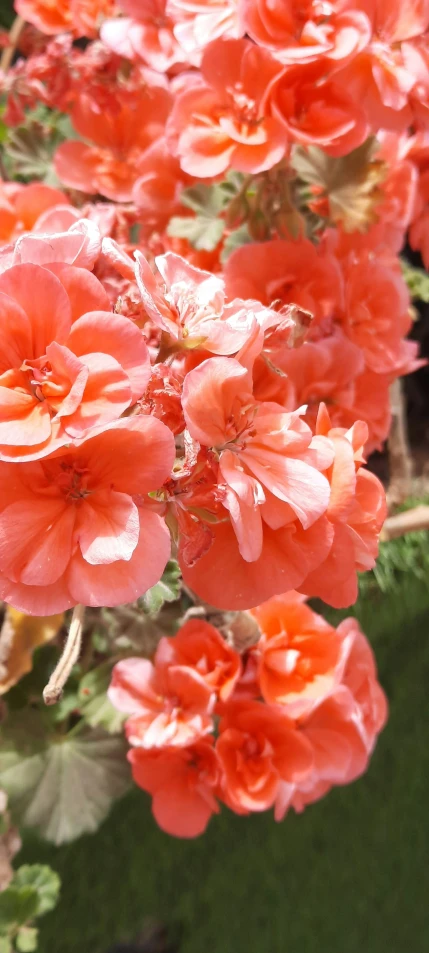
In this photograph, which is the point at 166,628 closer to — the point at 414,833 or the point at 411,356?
the point at 411,356

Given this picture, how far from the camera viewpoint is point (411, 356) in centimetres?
67

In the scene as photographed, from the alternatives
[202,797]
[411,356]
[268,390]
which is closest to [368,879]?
[202,797]

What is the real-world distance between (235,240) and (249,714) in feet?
1.39

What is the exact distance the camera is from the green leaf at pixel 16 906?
0.68 meters

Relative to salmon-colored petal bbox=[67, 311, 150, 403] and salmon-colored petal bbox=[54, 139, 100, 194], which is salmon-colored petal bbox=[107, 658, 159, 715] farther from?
salmon-colored petal bbox=[54, 139, 100, 194]

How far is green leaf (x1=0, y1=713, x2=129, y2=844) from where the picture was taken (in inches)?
27.1

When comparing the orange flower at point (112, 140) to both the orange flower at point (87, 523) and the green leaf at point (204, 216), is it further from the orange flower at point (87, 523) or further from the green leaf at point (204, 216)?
the orange flower at point (87, 523)

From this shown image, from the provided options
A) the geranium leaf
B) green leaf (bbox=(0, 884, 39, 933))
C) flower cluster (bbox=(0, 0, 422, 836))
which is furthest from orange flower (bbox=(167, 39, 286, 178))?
green leaf (bbox=(0, 884, 39, 933))

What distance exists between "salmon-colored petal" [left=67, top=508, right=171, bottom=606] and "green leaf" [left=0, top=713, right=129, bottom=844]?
1.51 feet

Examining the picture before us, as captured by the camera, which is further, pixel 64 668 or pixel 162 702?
pixel 162 702

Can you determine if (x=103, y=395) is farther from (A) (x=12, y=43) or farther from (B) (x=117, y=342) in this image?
(A) (x=12, y=43)

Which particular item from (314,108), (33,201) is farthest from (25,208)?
(314,108)

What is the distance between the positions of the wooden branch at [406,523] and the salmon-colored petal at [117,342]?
64cm

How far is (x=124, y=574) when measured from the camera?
32cm
